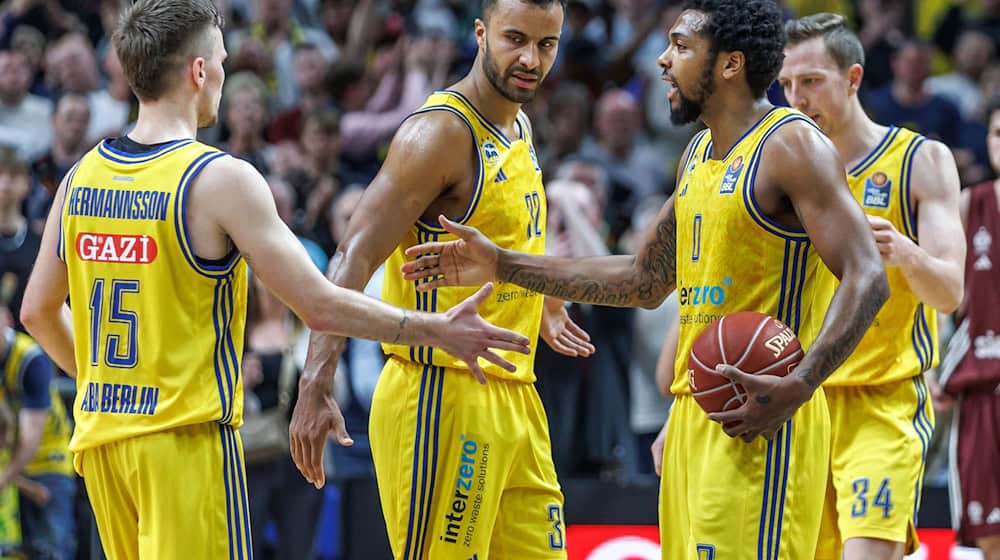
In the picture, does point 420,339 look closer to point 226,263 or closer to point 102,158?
point 226,263

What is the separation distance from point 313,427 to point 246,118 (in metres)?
6.52

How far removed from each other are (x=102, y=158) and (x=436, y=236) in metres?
1.41

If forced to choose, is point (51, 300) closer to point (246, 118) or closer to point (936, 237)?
point (936, 237)

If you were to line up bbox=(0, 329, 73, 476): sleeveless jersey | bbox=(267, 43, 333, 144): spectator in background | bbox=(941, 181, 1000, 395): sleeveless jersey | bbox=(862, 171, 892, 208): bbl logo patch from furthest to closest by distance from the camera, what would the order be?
bbox=(267, 43, 333, 144): spectator in background, bbox=(0, 329, 73, 476): sleeveless jersey, bbox=(941, 181, 1000, 395): sleeveless jersey, bbox=(862, 171, 892, 208): bbl logo patch

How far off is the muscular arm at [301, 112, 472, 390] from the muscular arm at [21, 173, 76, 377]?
86 centimetres

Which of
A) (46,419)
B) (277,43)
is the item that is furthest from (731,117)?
(277,43)

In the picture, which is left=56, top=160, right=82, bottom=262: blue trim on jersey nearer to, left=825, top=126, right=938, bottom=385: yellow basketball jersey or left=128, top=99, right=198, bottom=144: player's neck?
left=128, top=99, right=198, bottom=144: player's neck

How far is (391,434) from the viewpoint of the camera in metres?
5.31

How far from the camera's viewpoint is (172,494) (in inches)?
168

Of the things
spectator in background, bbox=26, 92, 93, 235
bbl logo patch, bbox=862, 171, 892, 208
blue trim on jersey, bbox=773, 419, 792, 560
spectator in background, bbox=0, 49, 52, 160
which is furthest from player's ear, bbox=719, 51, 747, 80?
spectator in background, bbox=0, 49, 52, 160

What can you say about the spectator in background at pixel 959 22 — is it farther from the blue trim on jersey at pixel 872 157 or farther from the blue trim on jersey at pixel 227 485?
the blue trim on jersey at pixel 227 485

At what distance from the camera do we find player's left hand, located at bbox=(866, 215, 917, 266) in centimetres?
548

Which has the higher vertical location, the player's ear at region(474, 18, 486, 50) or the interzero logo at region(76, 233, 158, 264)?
the player's ear at region(474, 18, 486, 50)

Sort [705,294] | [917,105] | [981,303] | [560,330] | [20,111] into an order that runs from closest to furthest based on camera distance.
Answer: [705,294], [560,330], [981,303], [20,111], [917,105]
